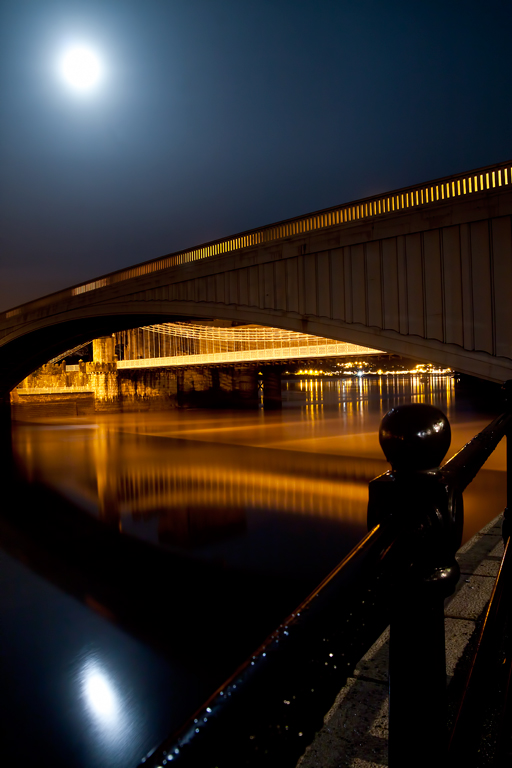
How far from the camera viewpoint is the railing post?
72 cm

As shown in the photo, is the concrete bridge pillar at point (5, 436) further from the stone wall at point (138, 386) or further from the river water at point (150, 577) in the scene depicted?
the stone wall at point (138, 386)

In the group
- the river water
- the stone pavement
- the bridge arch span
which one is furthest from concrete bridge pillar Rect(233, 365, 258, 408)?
the stone pavement

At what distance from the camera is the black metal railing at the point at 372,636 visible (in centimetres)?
47

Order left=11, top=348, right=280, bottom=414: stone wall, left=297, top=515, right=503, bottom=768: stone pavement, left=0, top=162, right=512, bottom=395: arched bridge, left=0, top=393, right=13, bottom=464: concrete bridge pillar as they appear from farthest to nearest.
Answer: left=11, top=348, right=280, bottom=414: stone wall
left=0, top=393, right=13, bottom=464: concrete bridge pillar
left=0, top=162, right=512, bottom=395: arched bridge
left=297, top=515, right=503, bottom=768: stone pavement

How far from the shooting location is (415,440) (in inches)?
30.1

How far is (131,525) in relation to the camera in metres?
8.50

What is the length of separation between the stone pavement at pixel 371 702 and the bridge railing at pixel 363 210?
7723mm

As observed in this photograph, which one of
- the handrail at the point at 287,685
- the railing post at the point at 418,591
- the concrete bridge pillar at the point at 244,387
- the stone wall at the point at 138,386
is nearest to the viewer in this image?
the handrail at the point at 287,685

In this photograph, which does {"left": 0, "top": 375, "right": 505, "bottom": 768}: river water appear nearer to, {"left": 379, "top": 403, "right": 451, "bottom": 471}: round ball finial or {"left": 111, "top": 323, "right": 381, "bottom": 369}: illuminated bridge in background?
{"left": 379, "top": 403, "right": 451, "bottom": 471}: round ball finial

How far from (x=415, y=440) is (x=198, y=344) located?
36487mm

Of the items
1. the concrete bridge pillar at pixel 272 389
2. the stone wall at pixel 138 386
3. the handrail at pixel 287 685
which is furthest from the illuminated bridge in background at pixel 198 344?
the handrail at pixel 287 685

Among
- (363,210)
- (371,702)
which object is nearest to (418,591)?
(371,702)

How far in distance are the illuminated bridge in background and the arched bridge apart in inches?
595

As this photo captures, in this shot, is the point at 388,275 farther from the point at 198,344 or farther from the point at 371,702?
the point at 198,344
